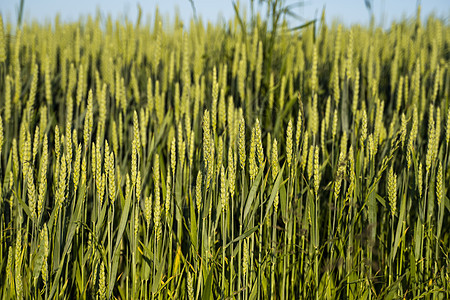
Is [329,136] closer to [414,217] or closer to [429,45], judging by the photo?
[414,217]

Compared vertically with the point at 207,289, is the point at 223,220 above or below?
above

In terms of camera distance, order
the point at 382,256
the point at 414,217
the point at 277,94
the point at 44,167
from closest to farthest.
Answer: the point at 44,167
the point at 382,256
the point at 414,217
the point at 277,94

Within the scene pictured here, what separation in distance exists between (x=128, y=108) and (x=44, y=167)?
32.8 inches

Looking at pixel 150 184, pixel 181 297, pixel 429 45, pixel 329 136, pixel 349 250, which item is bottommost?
pixel 181 297

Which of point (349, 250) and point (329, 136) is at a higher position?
point (329, 136)

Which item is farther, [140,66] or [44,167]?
[140,66]

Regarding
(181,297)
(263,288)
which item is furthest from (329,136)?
(181,297)

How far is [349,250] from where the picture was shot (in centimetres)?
91

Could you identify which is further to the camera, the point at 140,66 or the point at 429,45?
the point at 429,45

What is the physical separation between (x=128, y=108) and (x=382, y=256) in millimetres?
1106

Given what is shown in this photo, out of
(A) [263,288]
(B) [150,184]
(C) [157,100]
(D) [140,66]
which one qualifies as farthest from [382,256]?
(D) [140,66]

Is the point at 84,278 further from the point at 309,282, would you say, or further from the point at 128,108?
the point at 128,108

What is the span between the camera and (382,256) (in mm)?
1049

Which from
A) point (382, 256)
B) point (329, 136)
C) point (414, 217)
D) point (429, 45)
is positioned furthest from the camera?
point (429, 45)
